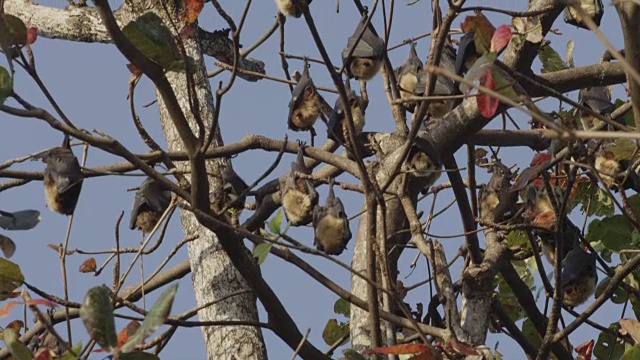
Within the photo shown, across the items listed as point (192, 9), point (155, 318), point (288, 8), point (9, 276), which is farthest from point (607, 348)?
point (155, 318)

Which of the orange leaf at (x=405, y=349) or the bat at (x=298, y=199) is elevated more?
the bat at (x=298, y=199)

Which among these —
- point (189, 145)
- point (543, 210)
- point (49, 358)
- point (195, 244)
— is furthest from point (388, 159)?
point (49, 358)

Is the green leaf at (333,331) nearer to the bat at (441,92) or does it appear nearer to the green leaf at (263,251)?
the bat at (441,92)

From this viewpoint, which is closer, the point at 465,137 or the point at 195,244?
the point at 465,137

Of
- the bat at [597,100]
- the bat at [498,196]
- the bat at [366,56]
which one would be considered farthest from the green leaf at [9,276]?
the bat at [597,100]

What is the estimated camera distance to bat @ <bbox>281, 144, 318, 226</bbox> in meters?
4.75

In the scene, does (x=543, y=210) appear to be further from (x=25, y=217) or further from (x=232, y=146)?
(x=25, y=217)

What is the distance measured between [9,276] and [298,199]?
1.51 metres

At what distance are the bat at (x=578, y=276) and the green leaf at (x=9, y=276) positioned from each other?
2.41 metres

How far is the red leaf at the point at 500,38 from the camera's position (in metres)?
3.22

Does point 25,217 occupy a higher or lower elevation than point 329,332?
lower

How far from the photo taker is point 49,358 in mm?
3051

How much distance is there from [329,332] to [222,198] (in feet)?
3.59

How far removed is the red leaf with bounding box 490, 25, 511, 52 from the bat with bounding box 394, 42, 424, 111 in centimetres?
191
